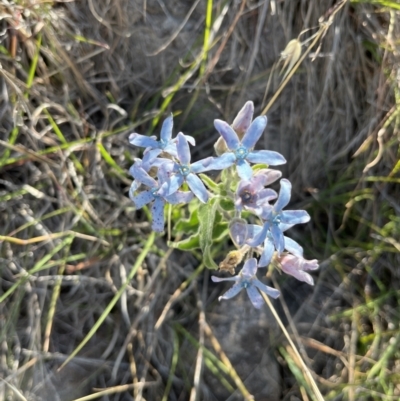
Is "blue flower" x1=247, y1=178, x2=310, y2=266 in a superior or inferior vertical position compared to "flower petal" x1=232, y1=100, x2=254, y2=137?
inferior

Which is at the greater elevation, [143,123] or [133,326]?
[143,123]

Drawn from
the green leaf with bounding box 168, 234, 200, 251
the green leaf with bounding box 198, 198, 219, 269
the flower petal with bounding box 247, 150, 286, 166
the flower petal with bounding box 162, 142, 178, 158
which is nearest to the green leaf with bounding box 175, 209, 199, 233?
the green leaf with bounding box 168, 234, 200, 251

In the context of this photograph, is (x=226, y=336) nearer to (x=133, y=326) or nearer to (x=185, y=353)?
(x=185, y=353)

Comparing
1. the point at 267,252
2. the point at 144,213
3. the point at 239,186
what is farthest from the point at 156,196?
the point at 144,213

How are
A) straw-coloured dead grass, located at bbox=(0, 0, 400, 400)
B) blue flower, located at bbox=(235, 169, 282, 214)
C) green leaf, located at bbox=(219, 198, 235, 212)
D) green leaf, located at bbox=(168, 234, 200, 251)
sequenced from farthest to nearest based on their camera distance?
straw-coloured dead grass, located at bbox=(0, 0, 400, 400) → green leaf, located at bbox=(168, 234, 200, 251) → green leaf, located at bbox=(219, 198, 235, 212) → blue flower, located at bbox=(235, 169, 282, 214)

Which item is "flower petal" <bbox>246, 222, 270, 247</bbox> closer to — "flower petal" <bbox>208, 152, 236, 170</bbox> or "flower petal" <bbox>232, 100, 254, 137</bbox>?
"flower petal" <bbox>208, 152, 236, 170</bbox>

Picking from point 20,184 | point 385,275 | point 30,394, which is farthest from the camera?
point 385,275

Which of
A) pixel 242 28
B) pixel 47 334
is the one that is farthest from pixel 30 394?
pixel 242 28

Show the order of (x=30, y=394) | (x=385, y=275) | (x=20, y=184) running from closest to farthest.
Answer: (x=30, y=394), (x=20, y=184), (x=385, y=275)
